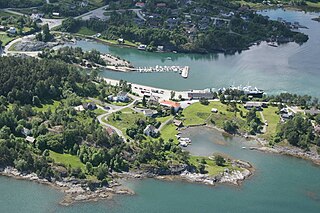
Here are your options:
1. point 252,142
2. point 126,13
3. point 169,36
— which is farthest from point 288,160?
point 126,13

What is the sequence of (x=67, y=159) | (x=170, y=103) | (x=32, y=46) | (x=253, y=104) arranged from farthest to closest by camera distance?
(x=32, y=46), (x=253, y=104), (x=170, y=103), (x=67, y=159)

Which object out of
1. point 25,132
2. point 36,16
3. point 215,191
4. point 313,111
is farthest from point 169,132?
point 36,16

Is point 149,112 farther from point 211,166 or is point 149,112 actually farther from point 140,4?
point 140,4

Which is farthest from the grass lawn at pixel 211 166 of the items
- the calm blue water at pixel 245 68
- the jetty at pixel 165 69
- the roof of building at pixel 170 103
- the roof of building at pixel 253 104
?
the jetty at pixel 165 69

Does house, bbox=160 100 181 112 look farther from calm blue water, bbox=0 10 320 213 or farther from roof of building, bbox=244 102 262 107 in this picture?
roof of building, bbox=244 102 262 107

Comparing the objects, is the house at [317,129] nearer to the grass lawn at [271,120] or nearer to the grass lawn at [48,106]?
the grass lawn at [271,120]

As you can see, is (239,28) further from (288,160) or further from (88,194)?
(88,194)
